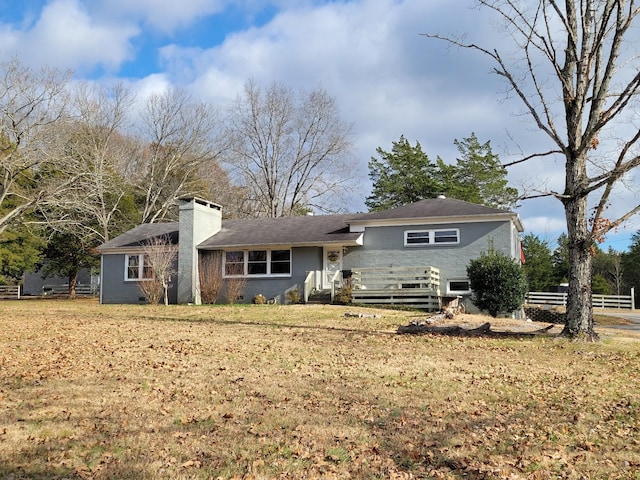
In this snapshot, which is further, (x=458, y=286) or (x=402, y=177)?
(x=402, y=177)

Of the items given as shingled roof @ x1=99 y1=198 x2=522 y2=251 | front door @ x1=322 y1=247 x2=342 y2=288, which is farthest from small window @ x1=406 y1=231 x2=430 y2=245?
front door @ x1=322 y1=247 x2=342 y2=288

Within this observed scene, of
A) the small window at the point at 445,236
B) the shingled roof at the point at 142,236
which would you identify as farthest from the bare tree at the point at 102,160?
the small window at the point at 445,236

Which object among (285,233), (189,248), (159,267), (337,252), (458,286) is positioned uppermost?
(285,233)

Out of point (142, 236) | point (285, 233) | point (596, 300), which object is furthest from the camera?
point (596, 300)

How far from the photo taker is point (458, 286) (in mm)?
23000

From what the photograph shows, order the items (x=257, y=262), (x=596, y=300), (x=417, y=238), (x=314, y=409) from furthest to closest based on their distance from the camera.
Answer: (x=596, y=300) < (x=257, y=262) < (x=417, y=238) < (x=314, y=409)

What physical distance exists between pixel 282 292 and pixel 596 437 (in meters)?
19.8

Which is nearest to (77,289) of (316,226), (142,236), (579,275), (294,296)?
(142,236)

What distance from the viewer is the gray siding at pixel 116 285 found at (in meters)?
27.1

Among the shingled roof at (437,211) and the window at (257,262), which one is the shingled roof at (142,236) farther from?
the shingled roof at (437,211)

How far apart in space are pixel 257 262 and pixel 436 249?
8.16 metres

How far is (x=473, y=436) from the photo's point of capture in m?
5.45

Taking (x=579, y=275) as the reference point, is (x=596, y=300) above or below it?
below

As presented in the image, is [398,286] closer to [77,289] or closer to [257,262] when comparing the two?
[257,262]
